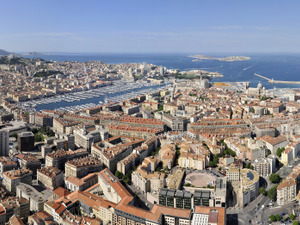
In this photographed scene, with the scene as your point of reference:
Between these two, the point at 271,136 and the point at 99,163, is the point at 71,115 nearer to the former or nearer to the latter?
the point at 99,163

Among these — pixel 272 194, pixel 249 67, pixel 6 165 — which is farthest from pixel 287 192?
pixel 249 67

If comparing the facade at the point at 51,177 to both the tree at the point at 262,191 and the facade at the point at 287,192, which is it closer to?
the tree at the point at 262,191

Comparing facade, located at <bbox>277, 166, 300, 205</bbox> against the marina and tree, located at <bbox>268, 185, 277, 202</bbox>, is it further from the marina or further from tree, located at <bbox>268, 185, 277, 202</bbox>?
the marina

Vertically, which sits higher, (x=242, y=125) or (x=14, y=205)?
(x=242, y=125)

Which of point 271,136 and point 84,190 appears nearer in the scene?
point 84,190

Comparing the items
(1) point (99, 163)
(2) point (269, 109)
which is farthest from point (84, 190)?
(2) point (269, 109)

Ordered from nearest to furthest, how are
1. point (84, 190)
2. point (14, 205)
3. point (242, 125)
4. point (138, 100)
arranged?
1. point (14, 205)
2. point (84, 190)
3. point (242, 125)
4. point (138, 100)

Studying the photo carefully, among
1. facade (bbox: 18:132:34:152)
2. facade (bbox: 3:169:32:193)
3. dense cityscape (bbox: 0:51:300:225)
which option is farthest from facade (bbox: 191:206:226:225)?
facade (bbox: 18:132:34:152)
